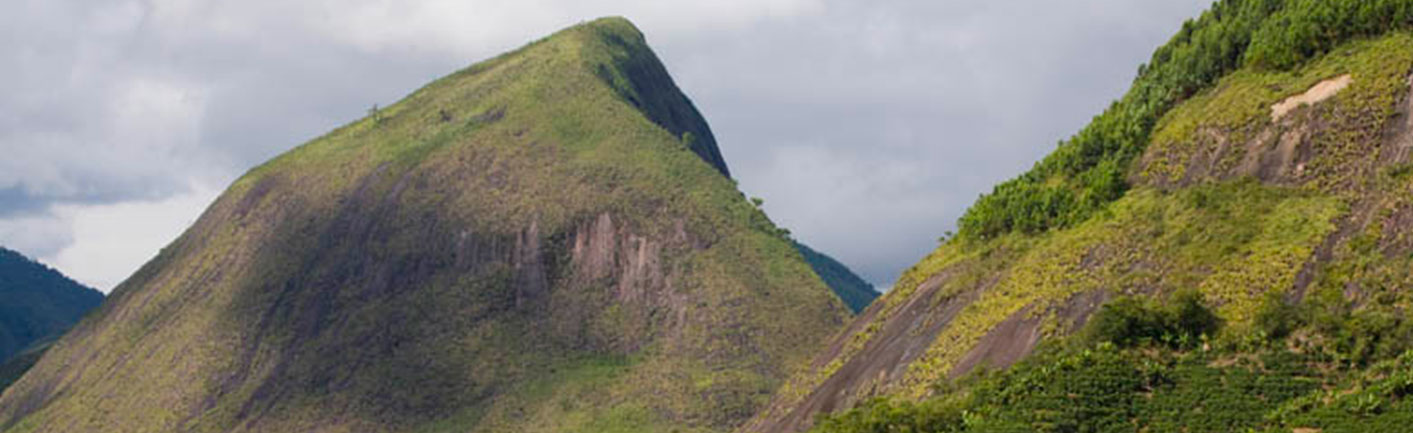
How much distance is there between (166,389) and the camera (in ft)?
529

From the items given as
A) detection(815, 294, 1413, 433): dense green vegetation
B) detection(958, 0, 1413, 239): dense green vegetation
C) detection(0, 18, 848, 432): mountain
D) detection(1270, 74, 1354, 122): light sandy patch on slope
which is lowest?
detection(815, 294, 1413, 433): dense green vegetation

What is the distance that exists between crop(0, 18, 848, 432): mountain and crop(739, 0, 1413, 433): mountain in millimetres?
47852

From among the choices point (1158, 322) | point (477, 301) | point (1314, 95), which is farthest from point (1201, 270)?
point (477, 301)

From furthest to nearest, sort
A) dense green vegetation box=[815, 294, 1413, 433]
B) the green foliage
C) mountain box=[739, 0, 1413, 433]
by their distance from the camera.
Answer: the green foliage → mountain box=[739, 0, 1413, 433] → dense green vegetation box=[815, 294, 1413, 433]

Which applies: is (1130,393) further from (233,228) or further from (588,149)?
(233,228)

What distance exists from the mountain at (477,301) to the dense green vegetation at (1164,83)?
44008mm

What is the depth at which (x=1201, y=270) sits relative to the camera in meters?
70.2

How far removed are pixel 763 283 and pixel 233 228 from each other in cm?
7980

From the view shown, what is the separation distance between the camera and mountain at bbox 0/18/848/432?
468ft

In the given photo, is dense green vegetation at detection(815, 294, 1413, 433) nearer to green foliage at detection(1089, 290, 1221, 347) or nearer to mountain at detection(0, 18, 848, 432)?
green foliage at detection(1089, 290, 1221, 347)

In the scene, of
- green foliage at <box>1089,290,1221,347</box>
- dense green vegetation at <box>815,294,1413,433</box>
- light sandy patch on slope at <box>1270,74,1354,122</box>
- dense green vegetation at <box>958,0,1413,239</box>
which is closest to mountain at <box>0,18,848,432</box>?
dense green vegetation at <box>958,0,1413,239</box>

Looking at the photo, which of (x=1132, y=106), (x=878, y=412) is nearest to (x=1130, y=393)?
(x=878, y=412)

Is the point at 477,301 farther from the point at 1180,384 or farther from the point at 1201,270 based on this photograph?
the point at 1180,384

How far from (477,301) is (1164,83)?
286 feet
